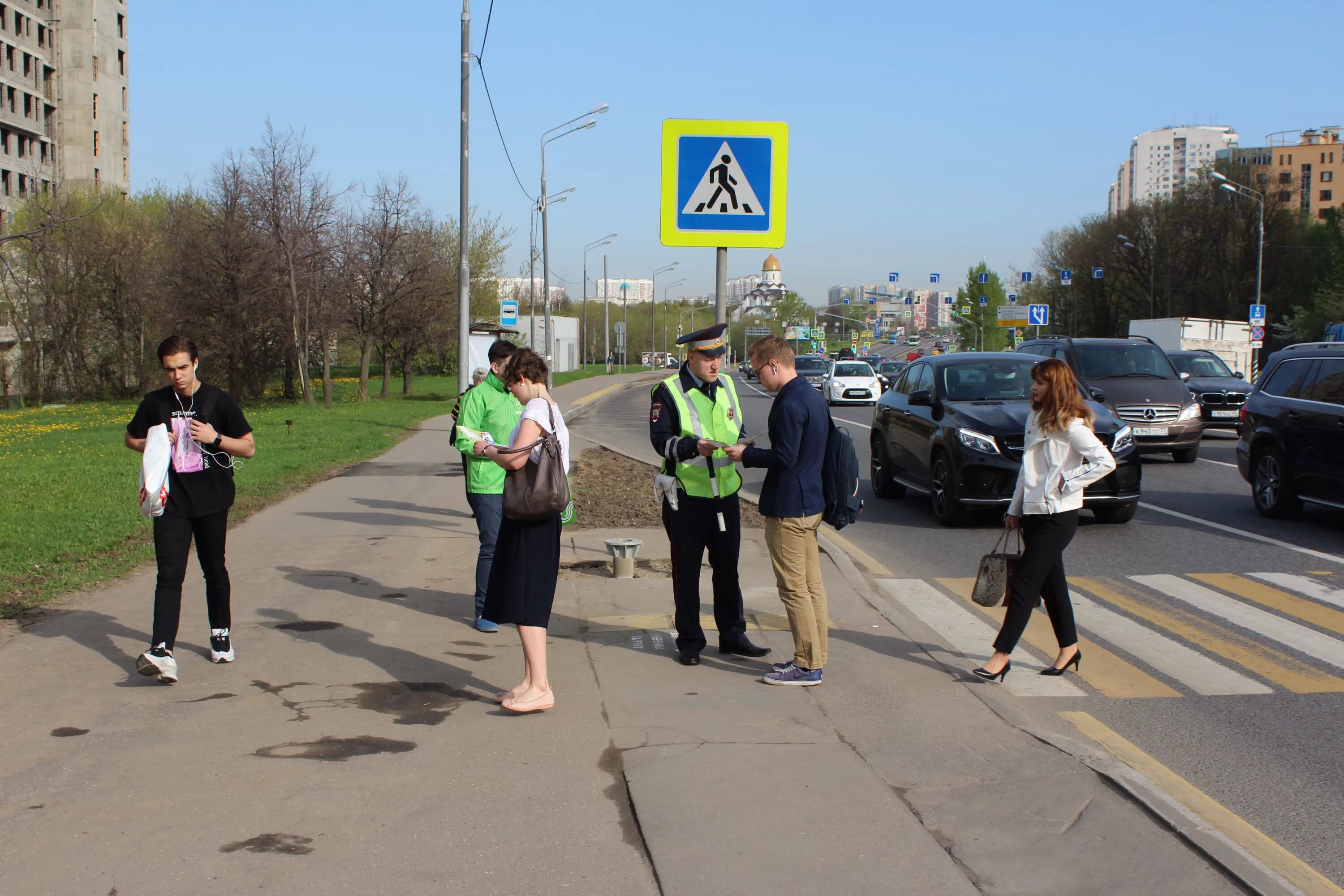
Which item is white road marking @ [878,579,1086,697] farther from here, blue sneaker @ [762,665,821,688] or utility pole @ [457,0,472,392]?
utility pole @ [457,0,472,392]

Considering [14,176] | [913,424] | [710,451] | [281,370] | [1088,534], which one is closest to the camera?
[710,451]

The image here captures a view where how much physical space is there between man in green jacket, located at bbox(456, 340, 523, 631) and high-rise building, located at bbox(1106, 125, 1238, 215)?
170 m

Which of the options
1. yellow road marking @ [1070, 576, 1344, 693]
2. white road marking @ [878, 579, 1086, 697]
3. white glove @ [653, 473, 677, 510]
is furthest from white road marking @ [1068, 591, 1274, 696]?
white glove @ [653, 473, 677, 510]

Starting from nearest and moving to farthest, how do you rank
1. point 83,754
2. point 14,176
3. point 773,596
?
point 83,754, point 773,596, point 14,176

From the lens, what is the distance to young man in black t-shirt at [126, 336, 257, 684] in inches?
231

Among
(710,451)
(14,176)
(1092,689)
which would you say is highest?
(14,176)

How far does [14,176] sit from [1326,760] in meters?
83.4

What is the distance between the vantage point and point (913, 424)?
12867 mm

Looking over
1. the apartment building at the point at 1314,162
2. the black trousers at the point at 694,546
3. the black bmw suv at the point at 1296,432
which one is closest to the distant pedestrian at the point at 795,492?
the black trousers at the point at 694,546

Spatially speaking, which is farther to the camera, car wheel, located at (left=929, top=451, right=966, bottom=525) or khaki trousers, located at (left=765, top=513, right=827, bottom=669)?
car wheel, located at (left=929, top=451, right=966, bottom=525)

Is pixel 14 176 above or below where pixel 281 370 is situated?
above

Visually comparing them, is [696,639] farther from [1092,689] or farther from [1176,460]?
[1176,460]

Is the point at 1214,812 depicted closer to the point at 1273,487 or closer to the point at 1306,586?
the point at 1306,586

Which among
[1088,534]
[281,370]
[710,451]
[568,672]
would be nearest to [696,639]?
[568,672]
